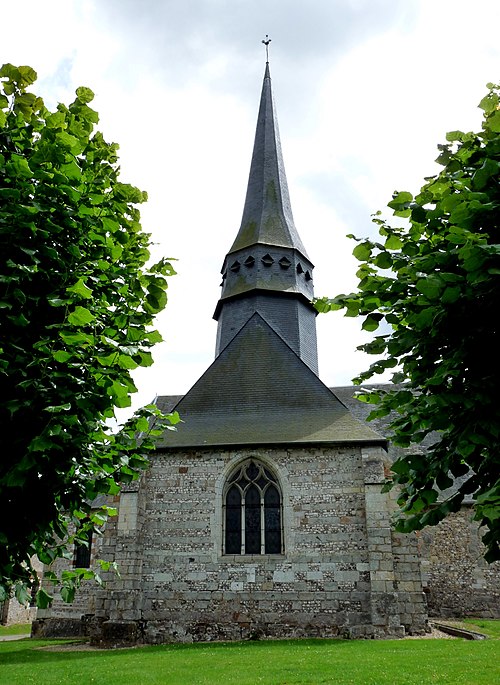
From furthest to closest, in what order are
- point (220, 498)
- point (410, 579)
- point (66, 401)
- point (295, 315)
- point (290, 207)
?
point (290, 207)
point (295, 315)
point (220, 498)
point (410, 579)
point (66, 401)

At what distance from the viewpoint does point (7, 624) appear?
25594 mm

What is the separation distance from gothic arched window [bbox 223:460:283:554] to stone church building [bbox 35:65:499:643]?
0.03 metres

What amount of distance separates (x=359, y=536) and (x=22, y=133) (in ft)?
38.7

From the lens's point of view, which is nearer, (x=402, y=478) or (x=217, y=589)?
(x=402, y=478)

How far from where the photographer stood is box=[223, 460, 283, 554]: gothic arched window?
45.9 feet

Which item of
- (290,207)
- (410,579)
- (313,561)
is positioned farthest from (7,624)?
(290,207)

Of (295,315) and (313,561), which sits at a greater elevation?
(295,315)

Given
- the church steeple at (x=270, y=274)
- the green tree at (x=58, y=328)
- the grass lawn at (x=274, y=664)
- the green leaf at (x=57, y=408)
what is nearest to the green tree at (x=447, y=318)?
the green tree at (x=58, y=328)

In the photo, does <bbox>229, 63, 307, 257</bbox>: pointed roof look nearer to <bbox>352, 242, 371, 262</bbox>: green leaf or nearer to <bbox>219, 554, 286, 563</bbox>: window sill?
<bbox>219, 554, 286, 563</bbox>: window sill

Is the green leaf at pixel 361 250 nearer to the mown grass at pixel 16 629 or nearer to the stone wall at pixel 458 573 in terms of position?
the stone wall at pixel 458 573

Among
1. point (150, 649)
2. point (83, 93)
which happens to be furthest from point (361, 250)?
point (150, 649)

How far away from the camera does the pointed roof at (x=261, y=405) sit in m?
14.6

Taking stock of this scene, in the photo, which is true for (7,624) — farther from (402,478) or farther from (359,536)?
(402,478)

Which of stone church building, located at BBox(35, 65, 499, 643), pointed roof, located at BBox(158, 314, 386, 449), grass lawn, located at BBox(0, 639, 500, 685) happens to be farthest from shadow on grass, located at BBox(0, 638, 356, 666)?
pointed roof, located at BBox(158, 314, 386, 449)
